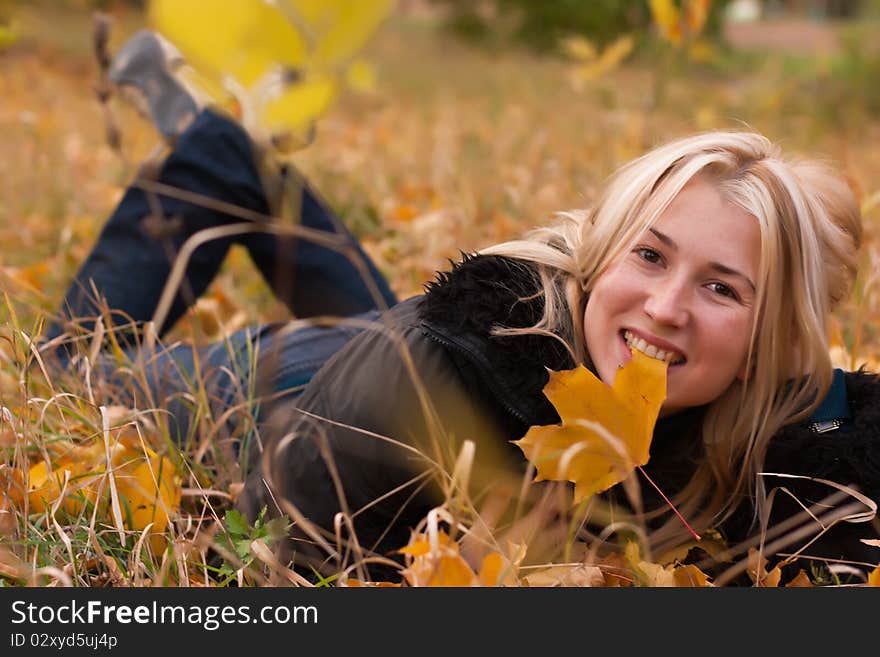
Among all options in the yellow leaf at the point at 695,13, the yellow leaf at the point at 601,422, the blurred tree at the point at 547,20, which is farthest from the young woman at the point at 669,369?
the blurred tree at the point at 547,20

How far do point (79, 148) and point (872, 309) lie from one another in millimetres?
3042

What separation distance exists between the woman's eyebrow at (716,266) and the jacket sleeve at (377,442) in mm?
312

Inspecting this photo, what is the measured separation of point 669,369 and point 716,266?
0.46 ft

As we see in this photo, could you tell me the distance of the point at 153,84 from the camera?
2025mm

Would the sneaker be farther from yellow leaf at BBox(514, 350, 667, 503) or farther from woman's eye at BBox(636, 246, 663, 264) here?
yellow leaf at BBox(514, 350, 667, 503)

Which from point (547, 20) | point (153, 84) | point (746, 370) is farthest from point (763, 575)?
point (547, 20)

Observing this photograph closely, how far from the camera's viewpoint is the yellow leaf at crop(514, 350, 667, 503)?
858mm

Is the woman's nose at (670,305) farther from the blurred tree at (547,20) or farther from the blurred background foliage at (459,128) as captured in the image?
the blurred tree at (547,20)

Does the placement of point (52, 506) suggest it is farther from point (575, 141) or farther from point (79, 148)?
point (575, 141)

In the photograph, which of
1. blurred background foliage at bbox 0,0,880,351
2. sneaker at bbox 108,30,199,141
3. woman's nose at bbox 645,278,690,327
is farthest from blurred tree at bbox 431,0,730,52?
woman's nose at bbox 645,278,690,327

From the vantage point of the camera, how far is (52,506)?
116cm

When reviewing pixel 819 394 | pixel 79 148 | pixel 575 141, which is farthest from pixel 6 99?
pixel 819 394

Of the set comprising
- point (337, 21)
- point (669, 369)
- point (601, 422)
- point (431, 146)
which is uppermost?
point (431, 146)

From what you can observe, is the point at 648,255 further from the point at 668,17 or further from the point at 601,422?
the point at 668,17
